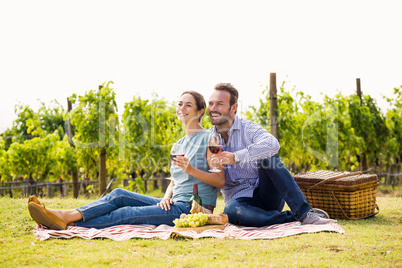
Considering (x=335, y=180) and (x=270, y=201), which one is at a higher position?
(x=335, y=180)

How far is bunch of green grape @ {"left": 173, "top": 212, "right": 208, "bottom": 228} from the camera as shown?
3445 mm

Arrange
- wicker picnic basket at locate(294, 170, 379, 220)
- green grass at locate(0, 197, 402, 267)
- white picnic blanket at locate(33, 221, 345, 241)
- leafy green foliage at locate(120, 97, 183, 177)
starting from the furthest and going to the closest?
leafy green foliage at locate(120, 97, 183, 177), wicker picnic basket at locate(294, 170, 379, 220), white picnic blanket at locate(33, 221, 345, 241), green grass at locate(0, 197, 402, 267)

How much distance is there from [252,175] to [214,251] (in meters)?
1.20

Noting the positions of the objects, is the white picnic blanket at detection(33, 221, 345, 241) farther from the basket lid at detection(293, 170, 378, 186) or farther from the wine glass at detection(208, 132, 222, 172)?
the basket lid at detection(293, 170, 378, 186)

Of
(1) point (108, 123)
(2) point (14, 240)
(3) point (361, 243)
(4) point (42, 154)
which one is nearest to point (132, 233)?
(2) point (14, 240)

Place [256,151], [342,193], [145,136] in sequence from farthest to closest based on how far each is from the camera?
[145,136]
[342,193]
[256,151]

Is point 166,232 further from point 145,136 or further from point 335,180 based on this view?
point 145,136

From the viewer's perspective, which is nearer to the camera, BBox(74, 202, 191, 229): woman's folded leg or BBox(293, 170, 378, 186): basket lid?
BBox(74, 202, 191, 229): woman's folded leg

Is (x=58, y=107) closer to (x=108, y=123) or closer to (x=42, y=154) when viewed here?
(x=42, y=154)

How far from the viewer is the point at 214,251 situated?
2.88 metres

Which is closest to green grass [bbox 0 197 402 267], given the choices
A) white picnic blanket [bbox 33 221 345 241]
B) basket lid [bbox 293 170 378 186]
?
white picnic blanket [bbox 33 221 345 241]

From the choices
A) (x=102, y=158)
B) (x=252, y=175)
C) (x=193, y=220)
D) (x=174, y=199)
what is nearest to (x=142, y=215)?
(x=174, y=199)

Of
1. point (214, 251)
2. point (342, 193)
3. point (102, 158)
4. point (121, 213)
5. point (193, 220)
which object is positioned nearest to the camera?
point (214, 251)

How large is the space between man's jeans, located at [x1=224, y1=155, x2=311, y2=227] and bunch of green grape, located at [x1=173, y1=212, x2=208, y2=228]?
17.1 inches
